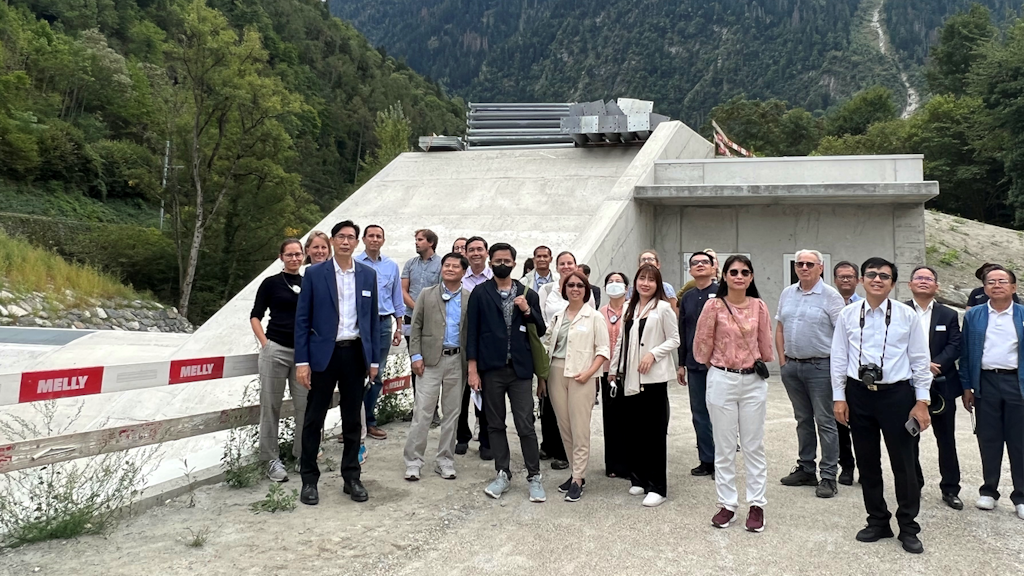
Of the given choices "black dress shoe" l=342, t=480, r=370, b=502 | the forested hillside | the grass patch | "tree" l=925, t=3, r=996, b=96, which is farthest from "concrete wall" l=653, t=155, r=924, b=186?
the forested hillside

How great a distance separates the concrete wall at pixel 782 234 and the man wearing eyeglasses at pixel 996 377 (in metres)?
6.99

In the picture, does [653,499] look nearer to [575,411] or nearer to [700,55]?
[575,411]

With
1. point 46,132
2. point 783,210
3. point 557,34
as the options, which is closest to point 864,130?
point 783,210

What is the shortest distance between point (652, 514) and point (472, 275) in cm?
255

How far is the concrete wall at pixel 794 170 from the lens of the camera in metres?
11.6

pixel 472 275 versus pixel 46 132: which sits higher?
pixel 46 132

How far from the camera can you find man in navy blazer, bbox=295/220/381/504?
482cm

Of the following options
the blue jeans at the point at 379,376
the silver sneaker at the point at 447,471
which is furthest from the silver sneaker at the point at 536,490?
the blue jeans at the point at 379,376

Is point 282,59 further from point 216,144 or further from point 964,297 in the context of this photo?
point 964,297

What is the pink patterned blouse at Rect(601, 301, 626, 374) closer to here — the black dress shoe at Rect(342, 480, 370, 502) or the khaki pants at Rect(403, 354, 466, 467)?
the khaki pants at Rect(403, 354, 466, 467)

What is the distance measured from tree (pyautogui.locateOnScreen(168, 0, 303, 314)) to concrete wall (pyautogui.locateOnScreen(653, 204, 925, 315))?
13.8 metres

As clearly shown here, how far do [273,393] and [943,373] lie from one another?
5.06 metres

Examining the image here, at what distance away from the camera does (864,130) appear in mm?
53094

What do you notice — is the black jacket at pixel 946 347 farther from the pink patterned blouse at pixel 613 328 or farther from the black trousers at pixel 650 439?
the pink patterned blouse at pixel 613 328
